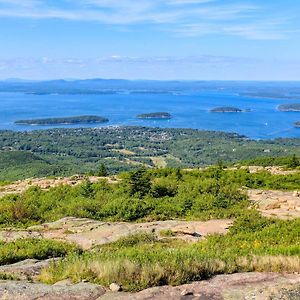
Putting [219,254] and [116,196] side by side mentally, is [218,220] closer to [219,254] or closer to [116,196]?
[116,196]

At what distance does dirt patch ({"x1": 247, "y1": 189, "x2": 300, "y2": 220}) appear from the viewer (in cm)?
1699

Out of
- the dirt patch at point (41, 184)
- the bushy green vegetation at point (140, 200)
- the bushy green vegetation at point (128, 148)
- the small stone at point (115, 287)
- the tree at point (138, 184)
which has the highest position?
the small stone at point (115, 287)

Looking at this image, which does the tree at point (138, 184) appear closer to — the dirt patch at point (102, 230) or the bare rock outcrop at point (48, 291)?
the dirt patch at point (102, 230)

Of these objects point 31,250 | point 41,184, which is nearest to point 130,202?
point 31,250

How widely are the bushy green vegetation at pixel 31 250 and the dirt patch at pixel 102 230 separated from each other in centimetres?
103

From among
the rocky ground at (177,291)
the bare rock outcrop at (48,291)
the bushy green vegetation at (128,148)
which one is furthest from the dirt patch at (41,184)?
the bushy green vegetation at (128,148)

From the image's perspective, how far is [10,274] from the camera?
841cm

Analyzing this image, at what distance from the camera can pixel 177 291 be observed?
291 inches

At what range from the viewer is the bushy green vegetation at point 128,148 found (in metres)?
129

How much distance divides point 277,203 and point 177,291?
485 inches

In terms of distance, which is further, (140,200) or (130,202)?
(140,200)

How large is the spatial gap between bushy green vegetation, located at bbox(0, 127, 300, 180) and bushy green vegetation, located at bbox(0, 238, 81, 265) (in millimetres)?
95638

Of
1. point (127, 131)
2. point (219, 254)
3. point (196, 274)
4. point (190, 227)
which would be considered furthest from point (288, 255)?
point (127, 131)

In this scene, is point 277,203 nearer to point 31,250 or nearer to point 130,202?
point 130,202
